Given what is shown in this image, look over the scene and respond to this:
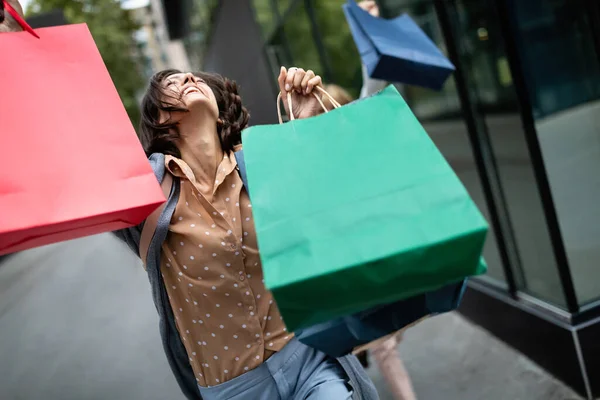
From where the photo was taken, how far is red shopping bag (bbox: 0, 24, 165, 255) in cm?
153

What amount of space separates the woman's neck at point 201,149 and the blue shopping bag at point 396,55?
1033 mm

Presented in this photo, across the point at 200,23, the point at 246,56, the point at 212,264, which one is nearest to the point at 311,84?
the point at 212,264

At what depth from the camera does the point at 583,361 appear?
3.46 m

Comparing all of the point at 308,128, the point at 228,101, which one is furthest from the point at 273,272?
the point at 228,101

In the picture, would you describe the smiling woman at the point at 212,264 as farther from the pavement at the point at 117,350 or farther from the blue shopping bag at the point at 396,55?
the pavement at the point at 117,350

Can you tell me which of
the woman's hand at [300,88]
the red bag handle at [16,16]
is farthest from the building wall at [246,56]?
the red bag handle at [16,16]

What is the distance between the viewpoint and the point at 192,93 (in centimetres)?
207

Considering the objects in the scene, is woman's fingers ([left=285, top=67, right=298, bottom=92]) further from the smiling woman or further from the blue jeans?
Answer: the blue jeans

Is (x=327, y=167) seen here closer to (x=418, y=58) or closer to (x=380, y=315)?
(x=380, y=315)

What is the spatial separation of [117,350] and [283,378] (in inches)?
200

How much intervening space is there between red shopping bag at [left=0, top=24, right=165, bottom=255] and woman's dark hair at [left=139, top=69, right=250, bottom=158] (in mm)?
332

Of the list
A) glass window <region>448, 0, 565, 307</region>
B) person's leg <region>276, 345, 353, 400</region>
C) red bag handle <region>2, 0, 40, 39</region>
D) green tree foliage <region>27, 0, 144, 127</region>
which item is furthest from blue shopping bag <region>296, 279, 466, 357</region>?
green tree foliage <region>27, 0, 144, 127</region>

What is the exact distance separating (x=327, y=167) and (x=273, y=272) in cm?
29

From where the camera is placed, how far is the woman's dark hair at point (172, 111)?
2098mm
